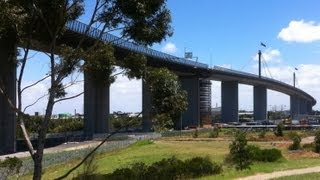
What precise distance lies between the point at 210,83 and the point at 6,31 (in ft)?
472

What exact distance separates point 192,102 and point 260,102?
51168 millimetres

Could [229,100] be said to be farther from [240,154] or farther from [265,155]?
[240,154]

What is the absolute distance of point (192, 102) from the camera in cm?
14475

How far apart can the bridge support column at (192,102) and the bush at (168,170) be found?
115 m

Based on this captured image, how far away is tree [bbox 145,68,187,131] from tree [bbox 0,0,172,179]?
878 millimetres

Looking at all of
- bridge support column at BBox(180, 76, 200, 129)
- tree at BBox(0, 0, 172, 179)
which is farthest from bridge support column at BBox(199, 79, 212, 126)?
tree at BBox(0, 0, 172, 179)

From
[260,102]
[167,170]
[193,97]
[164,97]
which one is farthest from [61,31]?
[260,102]

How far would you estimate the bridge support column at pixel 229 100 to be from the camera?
550 feet

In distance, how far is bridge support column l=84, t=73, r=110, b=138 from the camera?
10213 cm

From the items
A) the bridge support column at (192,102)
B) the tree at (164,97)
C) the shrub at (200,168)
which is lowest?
the shrub at (200,168)

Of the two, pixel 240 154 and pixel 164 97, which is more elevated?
pixel 164 97

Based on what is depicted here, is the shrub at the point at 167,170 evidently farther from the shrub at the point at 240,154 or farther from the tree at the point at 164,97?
the tree at the point at 164,97

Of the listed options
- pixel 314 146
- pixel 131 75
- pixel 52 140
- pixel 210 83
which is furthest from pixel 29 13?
pixel 210 83

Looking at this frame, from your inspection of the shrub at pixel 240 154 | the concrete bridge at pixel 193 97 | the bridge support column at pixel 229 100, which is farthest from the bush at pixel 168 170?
the bridge support column at pixel 229 100
